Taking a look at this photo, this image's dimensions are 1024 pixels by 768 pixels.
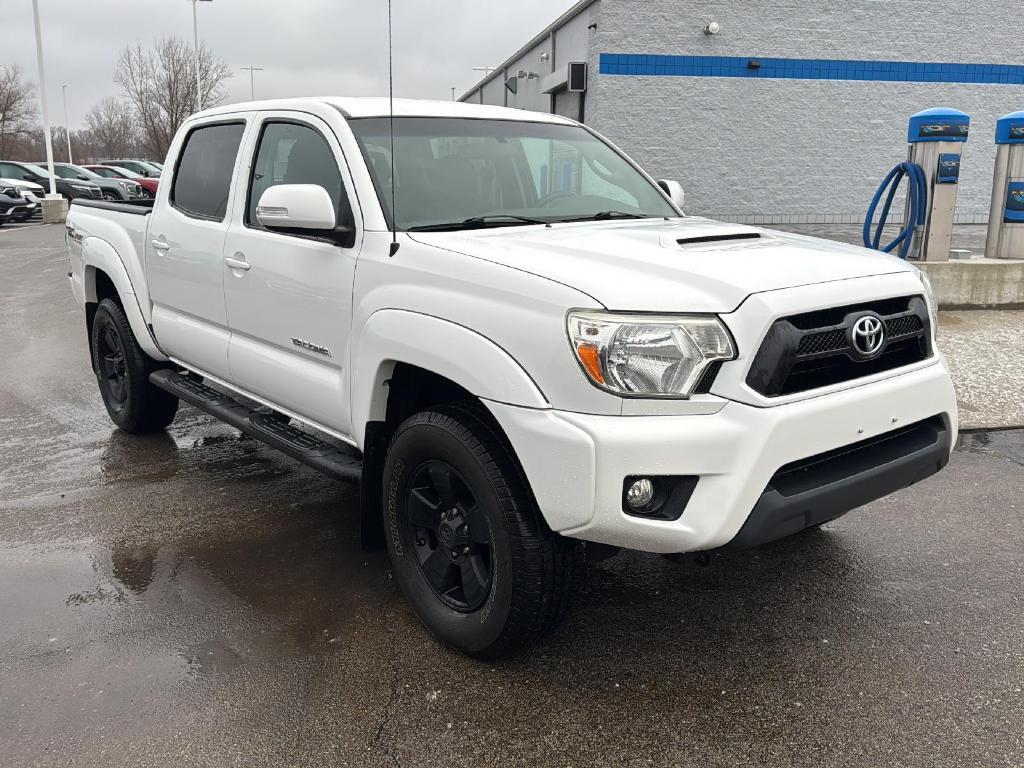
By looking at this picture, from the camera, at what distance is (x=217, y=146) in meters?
4.76

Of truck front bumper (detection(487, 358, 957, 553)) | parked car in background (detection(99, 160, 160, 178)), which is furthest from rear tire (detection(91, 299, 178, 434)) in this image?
parked car in background (detection(99, 160, 160, 178))

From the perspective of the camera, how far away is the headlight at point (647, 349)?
2.60 m

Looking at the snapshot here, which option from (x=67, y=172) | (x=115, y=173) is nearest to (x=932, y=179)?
(x=67, y=172)

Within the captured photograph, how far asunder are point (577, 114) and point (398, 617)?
16607 mm

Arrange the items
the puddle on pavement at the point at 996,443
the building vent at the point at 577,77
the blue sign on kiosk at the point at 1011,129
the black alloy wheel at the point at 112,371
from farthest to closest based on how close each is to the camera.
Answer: the building vent at the point at 577,77 < the blue sign on kiosk at the point at 1011,129 < the black alloy wheel at the point at 112,371 < the puddle on pavement at the point at 996,443

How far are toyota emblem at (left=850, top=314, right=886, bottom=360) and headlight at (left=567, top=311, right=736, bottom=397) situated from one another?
53 cm

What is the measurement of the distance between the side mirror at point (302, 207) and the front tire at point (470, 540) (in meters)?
0.85

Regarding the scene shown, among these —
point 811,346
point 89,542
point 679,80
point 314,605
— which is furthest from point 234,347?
point 679,80

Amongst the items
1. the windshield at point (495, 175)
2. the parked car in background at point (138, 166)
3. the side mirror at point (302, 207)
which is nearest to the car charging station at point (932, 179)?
the windshield at point (495, 175)

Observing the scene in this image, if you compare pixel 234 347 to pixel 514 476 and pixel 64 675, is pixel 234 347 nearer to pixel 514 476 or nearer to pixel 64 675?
pixel 64 675

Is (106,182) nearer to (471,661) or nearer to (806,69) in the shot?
(806,69)

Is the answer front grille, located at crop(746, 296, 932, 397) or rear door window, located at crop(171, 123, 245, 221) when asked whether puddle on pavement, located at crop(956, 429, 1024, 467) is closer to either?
front grille, located at crop(746, 296, 932, 397)

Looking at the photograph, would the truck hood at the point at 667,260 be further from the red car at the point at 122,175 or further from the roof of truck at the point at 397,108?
the red car at the point at 122,175

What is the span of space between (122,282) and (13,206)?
2183cm
